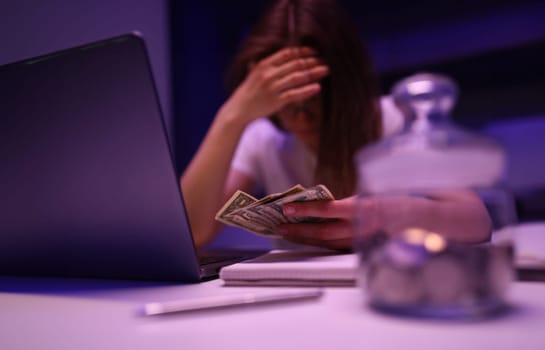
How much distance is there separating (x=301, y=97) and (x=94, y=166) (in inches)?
28.0

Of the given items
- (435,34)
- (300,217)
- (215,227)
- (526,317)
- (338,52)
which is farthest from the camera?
(435,34)

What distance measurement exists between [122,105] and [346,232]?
34 centimetres

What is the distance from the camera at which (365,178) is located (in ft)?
1.24

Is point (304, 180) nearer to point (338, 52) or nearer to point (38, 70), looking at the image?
point (338, 52)

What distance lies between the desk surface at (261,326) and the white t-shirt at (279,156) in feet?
3.28

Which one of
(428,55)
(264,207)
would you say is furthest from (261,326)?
(428,55)

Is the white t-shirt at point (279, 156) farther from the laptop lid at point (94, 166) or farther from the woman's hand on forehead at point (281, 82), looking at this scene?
the laptop lid at point (94, 166)

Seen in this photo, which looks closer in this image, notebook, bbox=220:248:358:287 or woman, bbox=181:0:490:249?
notebook, bbox=220:248:358:287

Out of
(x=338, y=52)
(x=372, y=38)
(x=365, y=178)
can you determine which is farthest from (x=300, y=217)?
(x=372, y=38)

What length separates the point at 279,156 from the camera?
1474mm

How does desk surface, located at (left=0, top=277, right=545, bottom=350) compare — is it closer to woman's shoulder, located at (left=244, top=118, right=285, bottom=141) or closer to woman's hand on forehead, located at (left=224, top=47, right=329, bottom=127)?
woman's hand on forehead, located at (left=224, top=47, right=329, bottom=127)

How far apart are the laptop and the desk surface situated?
67mm

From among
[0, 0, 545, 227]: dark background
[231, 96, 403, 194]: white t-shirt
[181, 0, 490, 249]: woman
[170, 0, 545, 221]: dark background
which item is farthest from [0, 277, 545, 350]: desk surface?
[170, 0, 545, 221]: dark background

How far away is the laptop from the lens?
0.40 m
